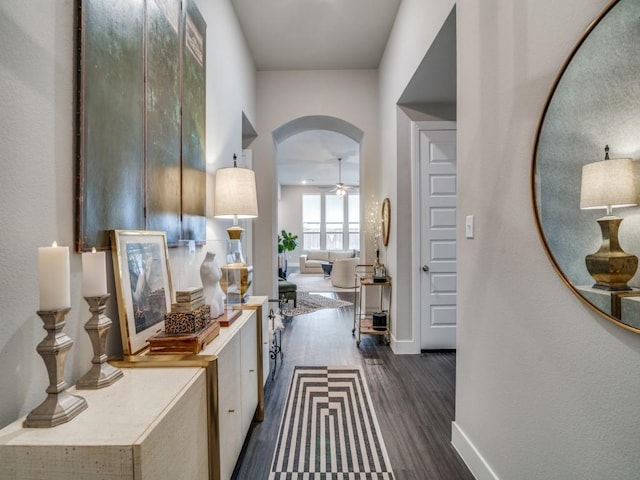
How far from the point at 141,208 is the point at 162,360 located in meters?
0.67

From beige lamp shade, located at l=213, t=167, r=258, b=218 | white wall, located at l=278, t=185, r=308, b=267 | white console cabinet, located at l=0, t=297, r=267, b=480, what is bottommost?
white console cabinet, located at l=0, t=297, r=267, b=480

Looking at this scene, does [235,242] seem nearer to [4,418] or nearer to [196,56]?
[196,56]

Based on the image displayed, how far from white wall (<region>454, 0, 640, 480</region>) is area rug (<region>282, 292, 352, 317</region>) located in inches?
142

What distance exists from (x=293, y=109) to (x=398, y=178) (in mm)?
1806

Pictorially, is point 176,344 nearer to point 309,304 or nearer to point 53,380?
point 53,380

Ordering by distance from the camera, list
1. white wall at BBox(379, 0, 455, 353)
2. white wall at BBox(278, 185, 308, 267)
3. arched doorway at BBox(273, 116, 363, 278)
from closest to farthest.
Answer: white wall at BBox(379, 0, 455, 353) → arched doorway at BBox(273, 116, 363, 278) → white wall at BBox(278, 185, 308, 267)

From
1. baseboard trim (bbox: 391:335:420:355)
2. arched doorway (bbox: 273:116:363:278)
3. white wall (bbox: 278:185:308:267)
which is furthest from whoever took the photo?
white wall (bbox: 278:185:308:267)

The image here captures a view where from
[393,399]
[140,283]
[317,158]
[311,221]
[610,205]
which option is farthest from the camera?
[311,221]

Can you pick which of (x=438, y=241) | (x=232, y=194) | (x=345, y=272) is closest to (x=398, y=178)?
(x=438, y=241)

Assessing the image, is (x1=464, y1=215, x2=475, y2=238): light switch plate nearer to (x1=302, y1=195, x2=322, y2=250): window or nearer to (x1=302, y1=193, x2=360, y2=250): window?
(x1=302, y1=193, x2=360, y2=250): window

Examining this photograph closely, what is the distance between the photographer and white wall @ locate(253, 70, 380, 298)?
436 centimetres

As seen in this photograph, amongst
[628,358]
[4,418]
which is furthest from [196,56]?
[628,358]

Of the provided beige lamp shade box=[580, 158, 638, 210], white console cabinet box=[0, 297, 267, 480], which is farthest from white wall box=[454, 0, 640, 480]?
white console cabinet box=[0, 297, 267, 480]

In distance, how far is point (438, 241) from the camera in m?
3.52
